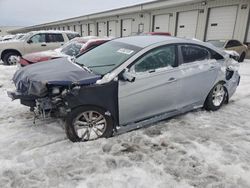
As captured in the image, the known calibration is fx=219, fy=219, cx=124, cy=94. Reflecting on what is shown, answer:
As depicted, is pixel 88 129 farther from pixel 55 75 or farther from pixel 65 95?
pixel 55 75

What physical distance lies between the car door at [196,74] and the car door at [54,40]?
28.2ft

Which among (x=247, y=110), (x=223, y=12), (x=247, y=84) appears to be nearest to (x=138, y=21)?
(x=223, y=12)

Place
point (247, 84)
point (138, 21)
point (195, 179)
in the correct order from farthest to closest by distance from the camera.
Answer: point (138, 21) → point (247, 84) → point (195, 179)

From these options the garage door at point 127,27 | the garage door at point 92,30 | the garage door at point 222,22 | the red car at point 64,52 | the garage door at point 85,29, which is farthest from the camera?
the garage door at point 85,29

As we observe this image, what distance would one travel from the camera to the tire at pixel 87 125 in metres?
3.21

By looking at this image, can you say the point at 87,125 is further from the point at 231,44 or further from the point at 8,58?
the point at 231,44

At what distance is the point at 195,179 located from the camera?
270 cm

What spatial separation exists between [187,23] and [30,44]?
42.5 ft

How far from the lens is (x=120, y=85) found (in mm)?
3293

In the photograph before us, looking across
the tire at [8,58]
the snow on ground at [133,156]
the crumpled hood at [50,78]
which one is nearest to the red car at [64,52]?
the snow on ground at [133,156]

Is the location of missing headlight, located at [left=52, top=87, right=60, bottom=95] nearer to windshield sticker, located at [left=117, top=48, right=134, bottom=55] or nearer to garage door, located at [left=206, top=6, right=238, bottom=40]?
windshield sticker, located at [left=117, top=48, right=134, bottom=55]

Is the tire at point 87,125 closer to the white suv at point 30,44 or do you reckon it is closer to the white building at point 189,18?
the white suv at point 30,44

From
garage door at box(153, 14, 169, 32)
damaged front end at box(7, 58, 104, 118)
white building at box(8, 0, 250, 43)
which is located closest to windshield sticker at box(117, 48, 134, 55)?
damaged front end at box(7, 58, 104, 118)

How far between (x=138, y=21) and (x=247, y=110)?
801 inches
